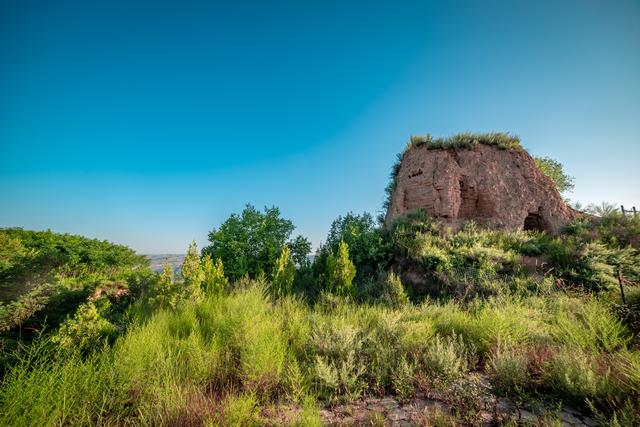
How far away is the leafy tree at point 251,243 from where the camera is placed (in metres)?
9.27

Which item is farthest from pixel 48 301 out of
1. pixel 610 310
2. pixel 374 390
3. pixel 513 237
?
pixel 513 237

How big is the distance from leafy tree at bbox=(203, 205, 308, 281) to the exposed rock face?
20.3ft

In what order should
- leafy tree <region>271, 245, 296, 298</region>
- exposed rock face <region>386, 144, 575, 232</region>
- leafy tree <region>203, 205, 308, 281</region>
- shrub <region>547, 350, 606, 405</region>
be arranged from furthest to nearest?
exposed rock face <region>386, 144, 575, 232</region> < leafy tree <region>203, 205, 308, 281</region> < leafy tree <region>271, 245, 296, 298</region> < shrub <region>547, 350, 606, 405</region>

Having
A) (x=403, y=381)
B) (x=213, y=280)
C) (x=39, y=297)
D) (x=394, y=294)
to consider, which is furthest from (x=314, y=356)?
(x=39, y=297)

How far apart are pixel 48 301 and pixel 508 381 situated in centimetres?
738

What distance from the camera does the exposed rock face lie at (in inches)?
498

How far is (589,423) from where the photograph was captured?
8.20 feet

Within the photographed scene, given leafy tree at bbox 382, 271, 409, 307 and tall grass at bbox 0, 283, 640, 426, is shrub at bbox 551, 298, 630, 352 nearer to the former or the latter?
tall grass at bbox 0, 283, 640, 426

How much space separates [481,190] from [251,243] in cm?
1175

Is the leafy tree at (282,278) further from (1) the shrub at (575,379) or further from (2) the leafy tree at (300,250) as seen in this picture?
(1) the shrub at (575,379)

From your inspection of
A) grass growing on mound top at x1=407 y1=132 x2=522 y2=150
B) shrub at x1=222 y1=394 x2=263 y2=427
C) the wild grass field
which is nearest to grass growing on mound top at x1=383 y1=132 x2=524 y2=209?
grass growing on mound top at x1=407 y1=132 x2=522 y2=150

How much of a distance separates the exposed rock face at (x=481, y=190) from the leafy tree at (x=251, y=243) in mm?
6193

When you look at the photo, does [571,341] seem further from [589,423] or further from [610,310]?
[610,310]

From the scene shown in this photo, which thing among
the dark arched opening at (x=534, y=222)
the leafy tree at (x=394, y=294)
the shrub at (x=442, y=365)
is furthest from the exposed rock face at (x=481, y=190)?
the shrub at (x=442, y=365)
